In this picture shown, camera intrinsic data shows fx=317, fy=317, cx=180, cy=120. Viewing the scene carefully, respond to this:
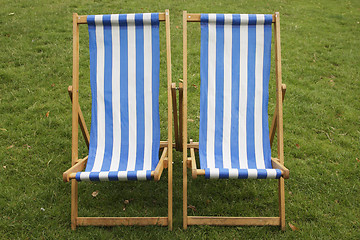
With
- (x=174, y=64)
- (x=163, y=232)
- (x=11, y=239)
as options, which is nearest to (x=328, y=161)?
(x=163, y=232)

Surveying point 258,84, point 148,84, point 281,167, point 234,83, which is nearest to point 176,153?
point 148,84

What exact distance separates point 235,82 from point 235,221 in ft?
3.83

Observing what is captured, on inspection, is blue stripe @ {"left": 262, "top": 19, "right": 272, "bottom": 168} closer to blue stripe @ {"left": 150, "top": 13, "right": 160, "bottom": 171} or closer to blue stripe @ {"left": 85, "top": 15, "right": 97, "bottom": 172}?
blue stripe @ {"left": 150, "top": 13, "right": 160, "bottom": 171}

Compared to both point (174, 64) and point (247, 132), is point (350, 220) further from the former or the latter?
point (174, 64)

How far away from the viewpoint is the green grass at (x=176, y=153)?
8.34ft

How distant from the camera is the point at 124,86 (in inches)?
110

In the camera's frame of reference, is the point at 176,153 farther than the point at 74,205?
Yes

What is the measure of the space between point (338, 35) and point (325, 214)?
4.57 metres

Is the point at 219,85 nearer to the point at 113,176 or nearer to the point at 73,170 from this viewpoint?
the point at 113,176

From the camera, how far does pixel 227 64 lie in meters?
2.79

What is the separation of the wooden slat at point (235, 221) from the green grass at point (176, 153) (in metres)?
0.05

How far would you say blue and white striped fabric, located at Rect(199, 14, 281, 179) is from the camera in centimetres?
273

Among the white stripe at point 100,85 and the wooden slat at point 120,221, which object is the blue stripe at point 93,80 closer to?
the white stripe at point 100,85

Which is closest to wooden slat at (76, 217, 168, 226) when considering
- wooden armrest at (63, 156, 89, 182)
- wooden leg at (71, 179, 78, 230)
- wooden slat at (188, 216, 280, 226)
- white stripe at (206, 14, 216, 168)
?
wooden leg at (71, 179, 78, 230)
